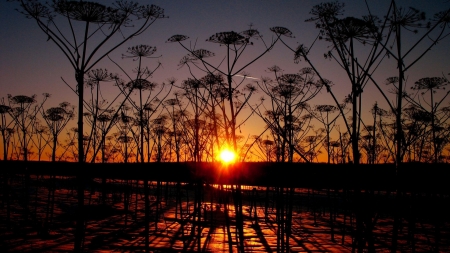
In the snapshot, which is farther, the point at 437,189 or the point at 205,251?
the point at 205,251

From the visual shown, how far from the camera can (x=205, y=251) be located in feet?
25.0

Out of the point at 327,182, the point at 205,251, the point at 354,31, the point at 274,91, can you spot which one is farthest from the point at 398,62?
the point at 205,251

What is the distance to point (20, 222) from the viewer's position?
32.0ft

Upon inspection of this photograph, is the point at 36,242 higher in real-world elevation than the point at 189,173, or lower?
lower

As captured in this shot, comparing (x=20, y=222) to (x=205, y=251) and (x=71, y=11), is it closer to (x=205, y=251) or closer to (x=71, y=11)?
(x=205, y=251)

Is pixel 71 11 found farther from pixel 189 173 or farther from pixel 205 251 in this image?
pixel 205 251

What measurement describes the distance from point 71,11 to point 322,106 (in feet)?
31.5

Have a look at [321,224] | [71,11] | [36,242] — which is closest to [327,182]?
[71,11]

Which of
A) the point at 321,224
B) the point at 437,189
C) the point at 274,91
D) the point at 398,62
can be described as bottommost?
the point at 321,224

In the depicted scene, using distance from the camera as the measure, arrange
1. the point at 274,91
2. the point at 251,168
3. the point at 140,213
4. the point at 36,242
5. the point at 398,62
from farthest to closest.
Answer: the point at 140,213 → the point at 36,242 → the point at 274,91 → the point at 251,168 → the point at 398,62

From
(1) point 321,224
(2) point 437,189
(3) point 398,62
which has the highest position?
(3) point 398,62

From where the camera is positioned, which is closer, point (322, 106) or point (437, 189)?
point (437, 189)

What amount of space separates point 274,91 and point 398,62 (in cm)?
409

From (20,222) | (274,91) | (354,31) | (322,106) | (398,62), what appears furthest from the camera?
(322,106)
